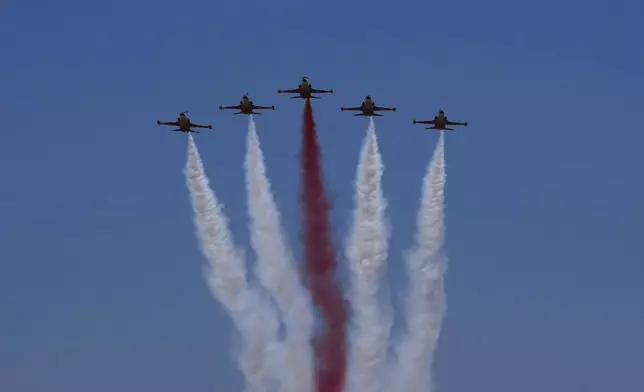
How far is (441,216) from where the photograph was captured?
134m

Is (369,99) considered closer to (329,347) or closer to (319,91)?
(319,91)

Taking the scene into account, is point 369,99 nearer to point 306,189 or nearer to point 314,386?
point 306,189

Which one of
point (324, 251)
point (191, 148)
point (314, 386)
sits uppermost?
point (191, 148)

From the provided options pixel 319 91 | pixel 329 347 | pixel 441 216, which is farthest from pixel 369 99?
pixel 329 347

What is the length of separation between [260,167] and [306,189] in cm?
634

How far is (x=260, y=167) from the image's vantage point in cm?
13338

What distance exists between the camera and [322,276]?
130500 mm

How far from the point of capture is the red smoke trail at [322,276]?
5074 inches

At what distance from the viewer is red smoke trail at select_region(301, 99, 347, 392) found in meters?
129

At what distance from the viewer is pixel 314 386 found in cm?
13125

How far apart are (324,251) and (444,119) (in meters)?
15.3

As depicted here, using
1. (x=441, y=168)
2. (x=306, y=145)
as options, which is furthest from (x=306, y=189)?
(x=441, y=168)

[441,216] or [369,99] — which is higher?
[369,99]

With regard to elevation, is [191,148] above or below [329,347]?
above
